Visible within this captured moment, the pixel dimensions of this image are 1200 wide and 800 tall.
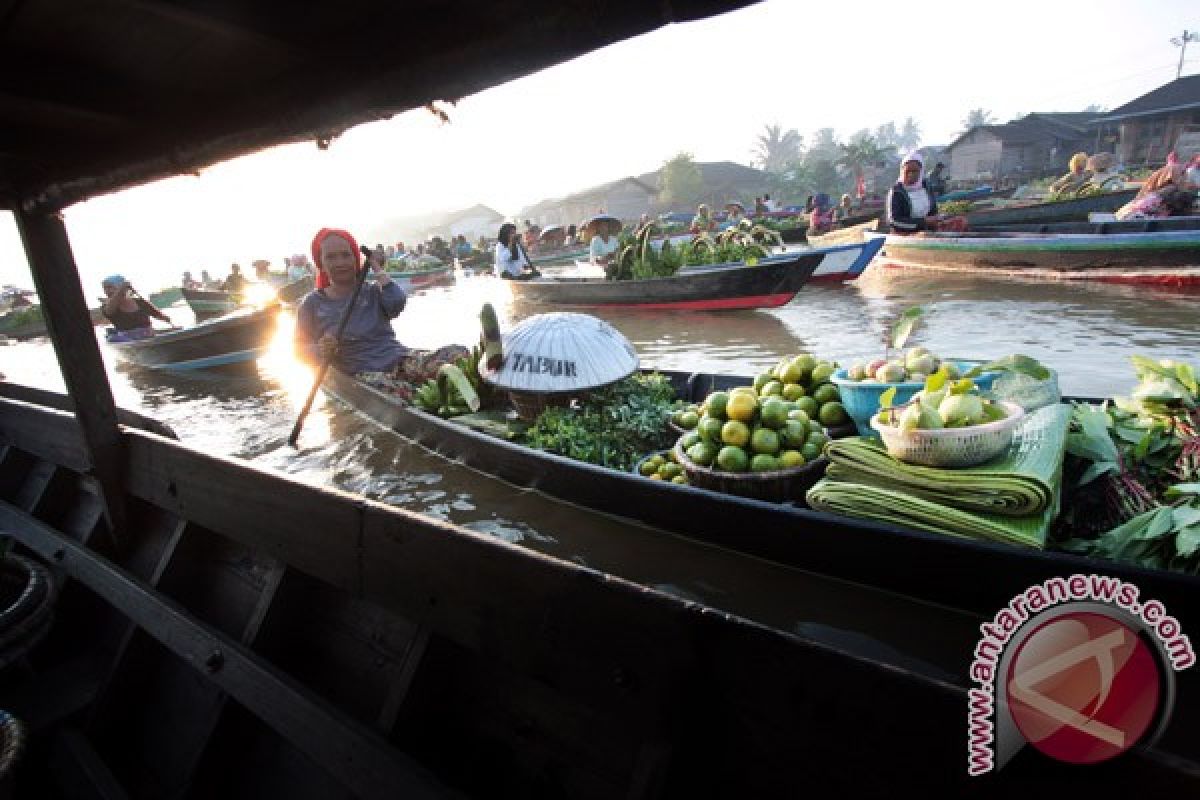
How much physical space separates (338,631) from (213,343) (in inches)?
436

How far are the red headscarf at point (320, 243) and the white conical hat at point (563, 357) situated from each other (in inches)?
106

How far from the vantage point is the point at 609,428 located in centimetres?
529

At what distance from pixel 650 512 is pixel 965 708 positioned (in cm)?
324

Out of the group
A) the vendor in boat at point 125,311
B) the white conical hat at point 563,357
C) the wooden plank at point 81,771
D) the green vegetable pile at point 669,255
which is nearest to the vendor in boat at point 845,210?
the green vegetable pile at point 669,255

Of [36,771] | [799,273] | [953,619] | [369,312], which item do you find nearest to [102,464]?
[36,771]

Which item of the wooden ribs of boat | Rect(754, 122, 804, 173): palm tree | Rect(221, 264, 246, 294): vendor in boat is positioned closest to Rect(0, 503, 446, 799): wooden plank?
the wooden ribs of boat

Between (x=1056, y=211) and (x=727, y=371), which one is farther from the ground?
(x=1056, y=211)

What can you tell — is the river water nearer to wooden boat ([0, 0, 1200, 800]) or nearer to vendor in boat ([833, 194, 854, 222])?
wooden boat ([0, 0, 1200, 800])

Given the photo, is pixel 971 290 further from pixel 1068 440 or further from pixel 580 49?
pixel 580 49

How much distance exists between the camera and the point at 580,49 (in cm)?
131

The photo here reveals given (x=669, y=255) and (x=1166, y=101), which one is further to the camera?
(x=1166, y=101)

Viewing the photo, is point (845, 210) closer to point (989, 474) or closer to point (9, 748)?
point (989, 474)

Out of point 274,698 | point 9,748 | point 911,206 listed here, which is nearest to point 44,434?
point 9,748

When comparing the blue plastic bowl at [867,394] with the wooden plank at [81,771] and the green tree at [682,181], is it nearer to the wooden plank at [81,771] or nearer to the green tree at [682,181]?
the wooden plank at [81,771]
